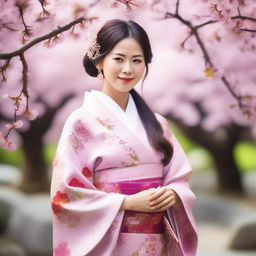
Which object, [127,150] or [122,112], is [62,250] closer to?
[127,150]

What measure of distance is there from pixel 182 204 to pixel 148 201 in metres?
0.23

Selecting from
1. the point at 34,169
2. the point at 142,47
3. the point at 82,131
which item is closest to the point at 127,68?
the point at 142,47

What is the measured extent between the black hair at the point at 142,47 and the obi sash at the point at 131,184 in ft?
0.39

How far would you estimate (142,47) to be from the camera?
2705mm

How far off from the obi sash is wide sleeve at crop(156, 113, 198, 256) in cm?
12

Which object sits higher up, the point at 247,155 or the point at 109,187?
the point at 247,155

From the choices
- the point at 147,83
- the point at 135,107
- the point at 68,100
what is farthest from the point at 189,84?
the point at 135,107

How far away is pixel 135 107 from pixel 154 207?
0.53 m

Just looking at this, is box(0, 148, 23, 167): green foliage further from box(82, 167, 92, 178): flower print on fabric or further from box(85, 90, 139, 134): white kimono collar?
box(82, 167, 92, 178): flower print on fabric

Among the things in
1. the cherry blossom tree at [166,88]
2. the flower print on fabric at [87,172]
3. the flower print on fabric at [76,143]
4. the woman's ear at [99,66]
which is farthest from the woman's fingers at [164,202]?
the cherry blossom tree at [166,88]

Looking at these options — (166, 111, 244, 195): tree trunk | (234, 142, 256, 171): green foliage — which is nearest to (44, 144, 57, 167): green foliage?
(234, 142, 256, 171): green foliage

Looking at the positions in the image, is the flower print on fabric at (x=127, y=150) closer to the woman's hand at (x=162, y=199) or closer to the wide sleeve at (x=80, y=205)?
the wide sleeve at (x=80, y=205)

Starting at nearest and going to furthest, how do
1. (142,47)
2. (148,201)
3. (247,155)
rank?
(148,201)
(142,47)
(247,155)

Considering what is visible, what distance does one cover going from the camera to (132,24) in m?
2.73
